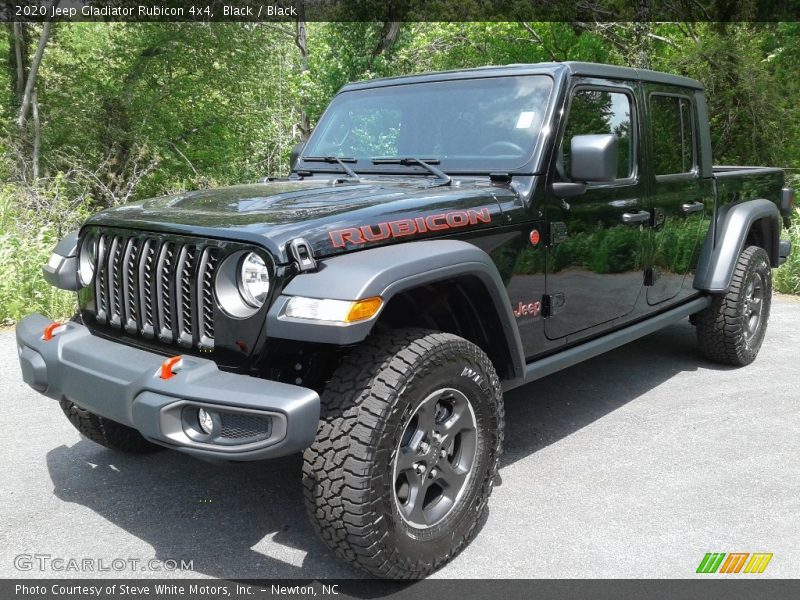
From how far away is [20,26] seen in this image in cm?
1723

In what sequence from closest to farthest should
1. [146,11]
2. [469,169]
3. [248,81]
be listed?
[469,169]
[146,11]
[248,81]

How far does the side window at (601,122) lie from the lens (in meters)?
3.70

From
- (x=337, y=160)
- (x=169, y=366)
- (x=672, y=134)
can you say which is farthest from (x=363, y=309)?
(x=672, y=134)

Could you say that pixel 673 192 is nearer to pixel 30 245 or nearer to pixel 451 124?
pixel 451 124

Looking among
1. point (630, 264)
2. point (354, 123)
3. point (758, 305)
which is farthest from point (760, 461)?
point (354, 123)

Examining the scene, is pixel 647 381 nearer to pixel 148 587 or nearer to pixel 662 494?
pixel 662 494

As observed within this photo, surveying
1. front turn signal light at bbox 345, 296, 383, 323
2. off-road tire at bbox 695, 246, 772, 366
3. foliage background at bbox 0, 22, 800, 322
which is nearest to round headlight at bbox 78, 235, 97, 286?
front turn signal light at bbox 345, 296, 383, 323

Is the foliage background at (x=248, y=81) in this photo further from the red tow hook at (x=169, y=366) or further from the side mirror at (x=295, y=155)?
the red tow hook at (x=169, y=366)

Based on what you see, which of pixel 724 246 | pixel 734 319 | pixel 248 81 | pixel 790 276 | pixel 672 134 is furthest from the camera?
pixel 248 81

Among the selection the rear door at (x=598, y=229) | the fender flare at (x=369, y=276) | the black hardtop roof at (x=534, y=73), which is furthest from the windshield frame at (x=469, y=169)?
the fender flare at (x=369, y=276)

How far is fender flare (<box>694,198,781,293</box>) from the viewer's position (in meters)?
5.08

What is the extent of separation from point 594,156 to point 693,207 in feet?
5.57

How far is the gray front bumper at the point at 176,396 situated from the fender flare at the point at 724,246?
3.55 meters

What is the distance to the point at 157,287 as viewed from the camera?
2.86 m
